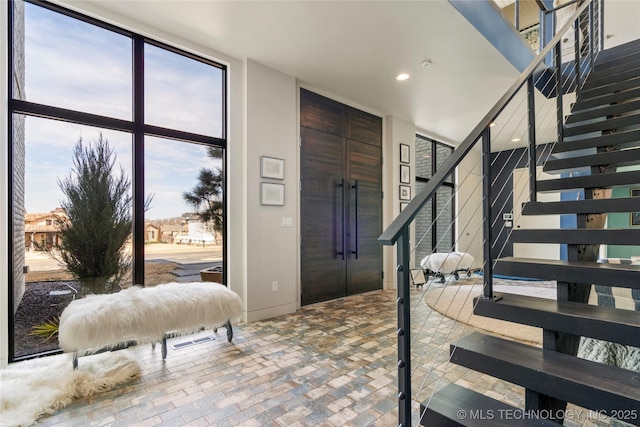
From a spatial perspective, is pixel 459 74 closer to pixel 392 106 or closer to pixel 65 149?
pixel 392 106

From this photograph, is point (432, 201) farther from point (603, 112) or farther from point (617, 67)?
point (603, 112)

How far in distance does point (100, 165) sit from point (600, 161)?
402 centimetres

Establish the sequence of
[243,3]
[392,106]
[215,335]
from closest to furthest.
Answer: [243,3]
[215,335]
[392,106]

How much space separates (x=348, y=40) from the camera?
318 centimetres

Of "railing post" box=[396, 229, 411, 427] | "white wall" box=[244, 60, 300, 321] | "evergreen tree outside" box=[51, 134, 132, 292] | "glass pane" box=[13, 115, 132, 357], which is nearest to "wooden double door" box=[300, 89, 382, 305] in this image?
"white wall" box=[244, 60, 300, 321]

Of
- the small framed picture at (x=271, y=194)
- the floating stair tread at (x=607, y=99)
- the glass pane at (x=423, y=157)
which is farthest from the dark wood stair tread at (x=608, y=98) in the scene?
the glass pane at (x=423, y=157)

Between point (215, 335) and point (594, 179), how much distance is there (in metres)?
3.37


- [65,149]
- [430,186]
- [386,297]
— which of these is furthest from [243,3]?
[386,297]

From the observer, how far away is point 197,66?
3490 mm

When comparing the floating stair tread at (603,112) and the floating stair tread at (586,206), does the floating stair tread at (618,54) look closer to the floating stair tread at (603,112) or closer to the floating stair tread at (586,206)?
the floating stair tread at (603,112)

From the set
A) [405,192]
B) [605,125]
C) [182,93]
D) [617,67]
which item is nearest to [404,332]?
[605,125]

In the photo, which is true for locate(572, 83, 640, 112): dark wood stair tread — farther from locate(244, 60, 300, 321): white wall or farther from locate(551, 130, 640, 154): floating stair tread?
locate(244, 60, 300, 321): white wall

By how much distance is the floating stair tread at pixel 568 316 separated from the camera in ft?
4.05

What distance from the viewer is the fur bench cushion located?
214 cm
